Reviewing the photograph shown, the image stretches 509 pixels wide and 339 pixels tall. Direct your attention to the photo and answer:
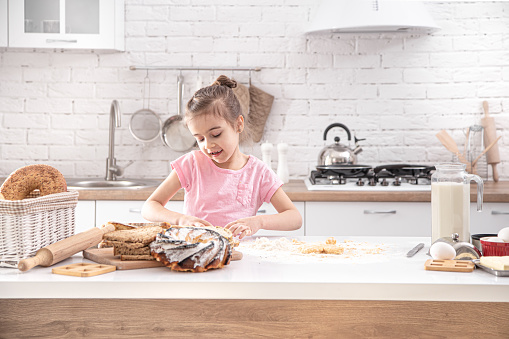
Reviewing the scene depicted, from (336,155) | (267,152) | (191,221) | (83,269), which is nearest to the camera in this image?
(83,269)

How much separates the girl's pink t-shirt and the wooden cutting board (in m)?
0.70

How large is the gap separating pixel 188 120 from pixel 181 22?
1.73 m

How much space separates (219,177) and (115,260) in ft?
2.84

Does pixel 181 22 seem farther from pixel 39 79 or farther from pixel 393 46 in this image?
pixel 393 46

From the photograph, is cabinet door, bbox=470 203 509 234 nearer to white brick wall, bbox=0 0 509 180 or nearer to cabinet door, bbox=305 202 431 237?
cabinet door, bbox=305 202 431 237

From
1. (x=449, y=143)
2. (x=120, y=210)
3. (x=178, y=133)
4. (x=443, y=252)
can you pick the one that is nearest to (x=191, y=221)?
(x=443, y=252)

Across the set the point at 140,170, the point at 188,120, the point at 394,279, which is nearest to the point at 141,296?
the point at 394,279

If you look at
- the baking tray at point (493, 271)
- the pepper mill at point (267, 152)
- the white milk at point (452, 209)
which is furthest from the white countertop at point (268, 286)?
the pepper mill at point (267, 152)

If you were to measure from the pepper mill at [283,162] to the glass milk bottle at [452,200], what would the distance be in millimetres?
1771

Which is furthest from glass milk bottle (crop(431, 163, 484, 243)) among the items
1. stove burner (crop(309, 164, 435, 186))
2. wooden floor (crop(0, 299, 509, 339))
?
stove burner (crop(309, 164, 435, 186))

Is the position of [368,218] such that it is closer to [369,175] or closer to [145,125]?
[369,175]

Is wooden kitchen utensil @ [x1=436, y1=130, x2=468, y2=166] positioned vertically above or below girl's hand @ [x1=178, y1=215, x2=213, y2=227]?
above

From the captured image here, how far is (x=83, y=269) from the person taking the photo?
1.30 metres

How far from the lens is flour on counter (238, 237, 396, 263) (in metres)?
1.46
